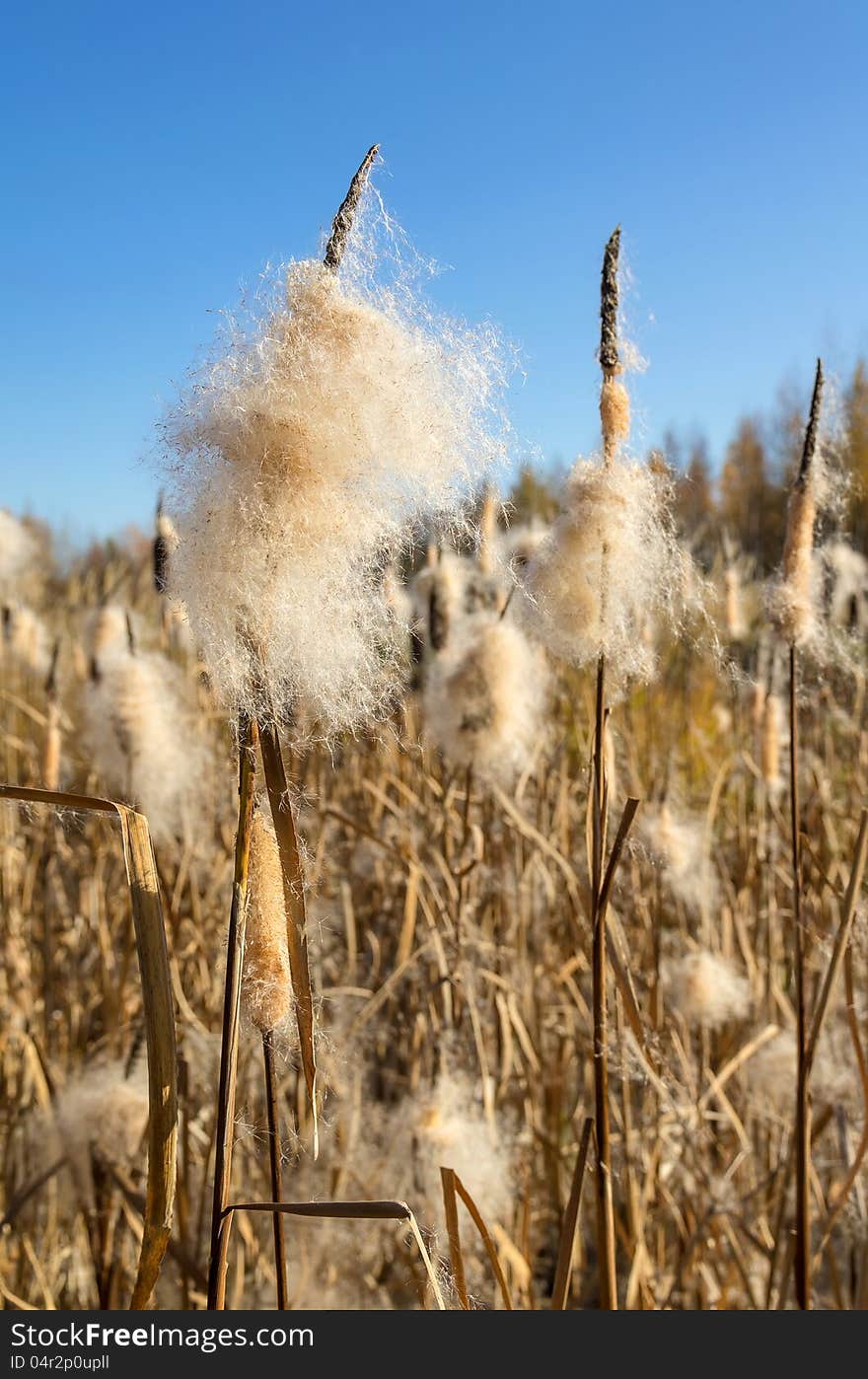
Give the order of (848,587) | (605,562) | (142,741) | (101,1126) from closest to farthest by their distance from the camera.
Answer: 1. (605,562)
2. (101,1126)
3. (142,741)
4. (848,587)

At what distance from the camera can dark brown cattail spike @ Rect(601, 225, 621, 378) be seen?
0.96 meters

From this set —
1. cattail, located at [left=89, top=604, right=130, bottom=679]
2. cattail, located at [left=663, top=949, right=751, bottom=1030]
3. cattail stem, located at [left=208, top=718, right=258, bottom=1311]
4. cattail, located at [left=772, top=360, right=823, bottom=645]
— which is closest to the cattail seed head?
cattail, located at [left=772, top=360, right=823, bottom=645]

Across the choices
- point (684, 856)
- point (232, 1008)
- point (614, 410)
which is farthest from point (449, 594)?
point (232, 1008)

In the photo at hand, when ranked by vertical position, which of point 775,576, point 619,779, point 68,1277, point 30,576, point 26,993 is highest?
point 30,576

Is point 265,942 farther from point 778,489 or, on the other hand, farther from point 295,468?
point 778,489

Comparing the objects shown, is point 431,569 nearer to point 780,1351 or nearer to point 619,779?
point 619,779

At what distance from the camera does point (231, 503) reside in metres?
0.66

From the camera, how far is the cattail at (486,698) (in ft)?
6.53

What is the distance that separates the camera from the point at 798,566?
1.34 metres

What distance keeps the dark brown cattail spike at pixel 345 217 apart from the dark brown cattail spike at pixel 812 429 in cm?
69

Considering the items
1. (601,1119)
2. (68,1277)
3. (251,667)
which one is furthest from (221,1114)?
(68,1277)

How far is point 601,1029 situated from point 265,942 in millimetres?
473

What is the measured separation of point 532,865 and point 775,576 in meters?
1.12

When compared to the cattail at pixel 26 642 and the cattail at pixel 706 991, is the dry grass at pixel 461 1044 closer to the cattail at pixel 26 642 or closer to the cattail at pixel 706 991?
the cattail at pixel 706 991
